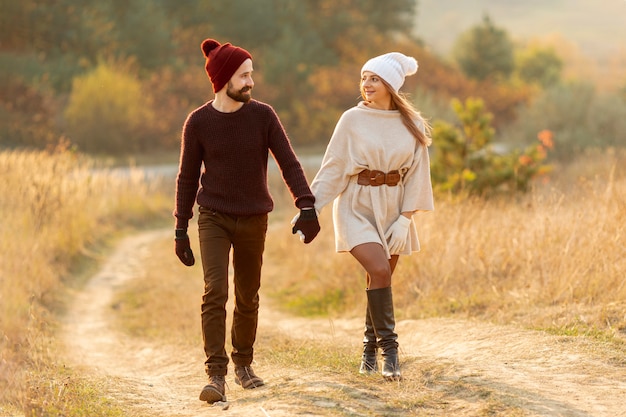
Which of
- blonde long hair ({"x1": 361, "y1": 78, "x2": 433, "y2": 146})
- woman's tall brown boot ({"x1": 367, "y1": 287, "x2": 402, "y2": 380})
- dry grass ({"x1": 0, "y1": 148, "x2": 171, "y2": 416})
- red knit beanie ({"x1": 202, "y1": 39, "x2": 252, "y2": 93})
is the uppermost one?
red knit beanie ({"x1": 202, "y1": 39, "x2": 252, "y2": 93})

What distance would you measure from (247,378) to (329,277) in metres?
4.28

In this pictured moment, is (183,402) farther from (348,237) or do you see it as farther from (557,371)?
(557,371)

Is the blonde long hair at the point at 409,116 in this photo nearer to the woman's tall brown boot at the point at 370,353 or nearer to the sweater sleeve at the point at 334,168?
the sweater sleeve at the point at 334,168

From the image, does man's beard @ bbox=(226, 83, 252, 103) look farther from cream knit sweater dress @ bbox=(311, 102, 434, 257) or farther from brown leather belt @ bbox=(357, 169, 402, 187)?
brown leather belt @ bbox=(357, 169, 402, 187)

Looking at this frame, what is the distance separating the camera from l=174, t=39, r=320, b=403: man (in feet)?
17.4

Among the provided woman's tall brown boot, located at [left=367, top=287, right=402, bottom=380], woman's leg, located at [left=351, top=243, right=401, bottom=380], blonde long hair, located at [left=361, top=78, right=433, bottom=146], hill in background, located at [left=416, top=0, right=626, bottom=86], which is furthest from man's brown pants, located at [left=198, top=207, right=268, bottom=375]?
hill in background, located at [left=416, top=0, right=626, bottom=86]

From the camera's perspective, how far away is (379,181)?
Answer: 217 inches

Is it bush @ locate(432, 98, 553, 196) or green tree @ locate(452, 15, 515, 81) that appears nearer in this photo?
bush @ locate(432, 98, 553, 196)

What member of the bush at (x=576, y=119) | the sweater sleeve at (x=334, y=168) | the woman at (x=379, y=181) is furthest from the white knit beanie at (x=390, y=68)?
the bush at (x=576, y=119)

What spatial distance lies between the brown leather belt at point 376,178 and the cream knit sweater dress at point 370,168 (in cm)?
3

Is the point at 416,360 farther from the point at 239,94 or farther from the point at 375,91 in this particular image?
the point at 239,94

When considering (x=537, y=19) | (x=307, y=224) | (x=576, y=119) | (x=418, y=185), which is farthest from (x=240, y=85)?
(x=537, y=19)

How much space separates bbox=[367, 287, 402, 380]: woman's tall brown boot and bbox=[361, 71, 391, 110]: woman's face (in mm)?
1094

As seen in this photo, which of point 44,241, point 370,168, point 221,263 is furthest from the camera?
point 44,241
